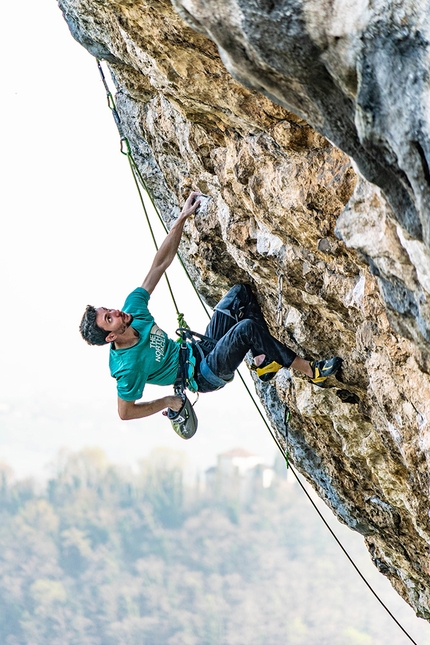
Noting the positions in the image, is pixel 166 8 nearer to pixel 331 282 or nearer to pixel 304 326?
pixel 331 282

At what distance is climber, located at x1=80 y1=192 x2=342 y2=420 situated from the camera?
5898 mm

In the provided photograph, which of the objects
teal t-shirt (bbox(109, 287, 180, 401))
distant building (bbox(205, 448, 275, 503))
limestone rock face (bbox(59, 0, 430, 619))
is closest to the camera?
limestone rock face (bbox(59, 0, 430, 619))

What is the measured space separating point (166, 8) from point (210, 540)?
89349 millimetres

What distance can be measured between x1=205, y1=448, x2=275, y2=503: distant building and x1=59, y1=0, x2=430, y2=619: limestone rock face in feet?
287

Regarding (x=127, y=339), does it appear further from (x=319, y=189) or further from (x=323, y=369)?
(x=319, y=189)

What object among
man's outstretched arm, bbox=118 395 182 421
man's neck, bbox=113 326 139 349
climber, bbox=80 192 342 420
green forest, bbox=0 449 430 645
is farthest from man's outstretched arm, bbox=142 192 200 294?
green forest, bbox=0 449 430 645

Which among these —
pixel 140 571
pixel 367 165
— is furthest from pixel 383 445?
pixel 140 571

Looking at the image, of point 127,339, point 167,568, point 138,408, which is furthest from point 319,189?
point 167,568

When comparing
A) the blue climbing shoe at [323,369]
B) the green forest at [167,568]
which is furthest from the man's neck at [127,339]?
the green forest at [167,568]

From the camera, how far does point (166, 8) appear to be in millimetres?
4957

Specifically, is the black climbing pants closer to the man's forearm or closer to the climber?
the climber

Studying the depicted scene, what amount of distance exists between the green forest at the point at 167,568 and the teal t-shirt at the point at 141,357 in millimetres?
77566

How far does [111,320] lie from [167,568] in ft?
285

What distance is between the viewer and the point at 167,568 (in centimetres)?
8738
